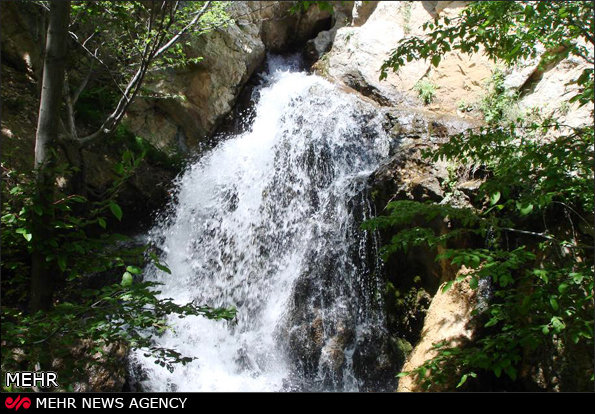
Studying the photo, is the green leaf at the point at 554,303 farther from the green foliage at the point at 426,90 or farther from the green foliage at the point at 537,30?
the green foliage at the point at 426,90

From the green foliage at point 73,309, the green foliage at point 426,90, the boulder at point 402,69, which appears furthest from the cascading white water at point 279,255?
the green foliage at point 73,309

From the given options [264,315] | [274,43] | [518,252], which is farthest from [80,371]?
[274,43]

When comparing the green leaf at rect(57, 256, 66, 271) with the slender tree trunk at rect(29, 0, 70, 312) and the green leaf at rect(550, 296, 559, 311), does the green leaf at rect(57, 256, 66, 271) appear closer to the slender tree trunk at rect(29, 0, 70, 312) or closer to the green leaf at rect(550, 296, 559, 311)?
the slender tree trunk at rect(29, 0, 70, 312)

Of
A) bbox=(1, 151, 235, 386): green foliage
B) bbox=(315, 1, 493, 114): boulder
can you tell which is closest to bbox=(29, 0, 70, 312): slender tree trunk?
bbox=(1, 151, 235, 386): green foliage

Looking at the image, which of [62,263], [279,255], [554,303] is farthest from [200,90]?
[554,303]

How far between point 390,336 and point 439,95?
6.00m

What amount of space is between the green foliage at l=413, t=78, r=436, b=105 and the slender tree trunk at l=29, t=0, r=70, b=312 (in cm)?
841

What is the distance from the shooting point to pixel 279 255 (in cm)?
744

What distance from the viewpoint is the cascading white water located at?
241 inches

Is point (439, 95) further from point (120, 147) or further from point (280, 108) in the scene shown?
point (120, 147)

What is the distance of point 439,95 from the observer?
31.6ft

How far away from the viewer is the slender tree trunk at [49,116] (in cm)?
247
